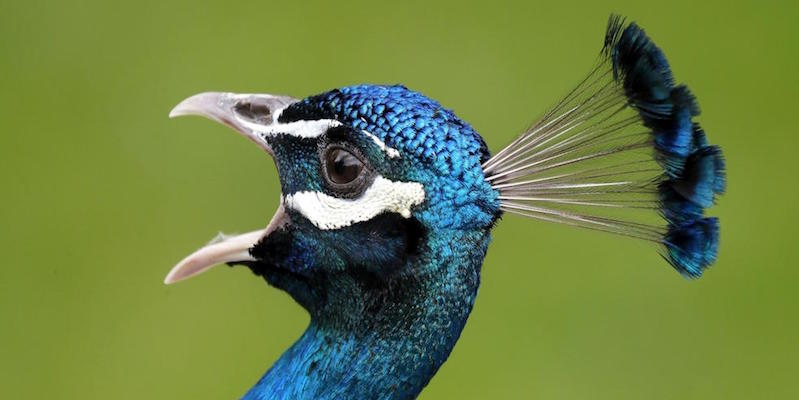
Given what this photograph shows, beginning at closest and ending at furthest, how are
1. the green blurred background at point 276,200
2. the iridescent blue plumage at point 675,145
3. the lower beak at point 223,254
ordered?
the iridescent blue plumage at point 675,145 → the lower beak at point 223,254 → the green blurred background at point 276,200

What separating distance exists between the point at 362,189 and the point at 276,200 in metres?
1.93

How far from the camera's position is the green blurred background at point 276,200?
3068 mm

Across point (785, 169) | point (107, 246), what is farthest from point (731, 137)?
point (107, 246)

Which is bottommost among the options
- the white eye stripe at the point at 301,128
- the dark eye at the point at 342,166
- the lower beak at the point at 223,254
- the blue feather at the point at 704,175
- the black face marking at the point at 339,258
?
the lower beak at the point at 223,254

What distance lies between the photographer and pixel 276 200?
3.30 meters

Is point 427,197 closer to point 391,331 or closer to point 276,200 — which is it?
point 391,331

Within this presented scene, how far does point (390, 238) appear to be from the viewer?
139cm

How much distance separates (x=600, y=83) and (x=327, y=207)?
1.04ft

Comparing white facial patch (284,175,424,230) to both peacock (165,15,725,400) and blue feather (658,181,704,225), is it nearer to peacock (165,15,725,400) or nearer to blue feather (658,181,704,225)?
peacock (165,15,725,400)

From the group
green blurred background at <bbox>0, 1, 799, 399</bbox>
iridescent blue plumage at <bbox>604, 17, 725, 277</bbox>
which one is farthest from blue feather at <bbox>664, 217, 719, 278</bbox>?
green blurred background at <bbox>0, 1, 799, 399</bbox>

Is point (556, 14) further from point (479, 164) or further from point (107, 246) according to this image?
point (479, 164)

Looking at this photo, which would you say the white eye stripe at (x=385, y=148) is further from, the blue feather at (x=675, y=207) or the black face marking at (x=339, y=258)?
the blue feather at (x=675, y=207)

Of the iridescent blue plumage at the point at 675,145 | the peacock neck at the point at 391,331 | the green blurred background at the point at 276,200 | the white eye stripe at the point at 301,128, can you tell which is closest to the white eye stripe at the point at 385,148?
the white eye stripe at the point at 301,128

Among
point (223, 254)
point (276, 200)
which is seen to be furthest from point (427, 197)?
point (276, 200)
